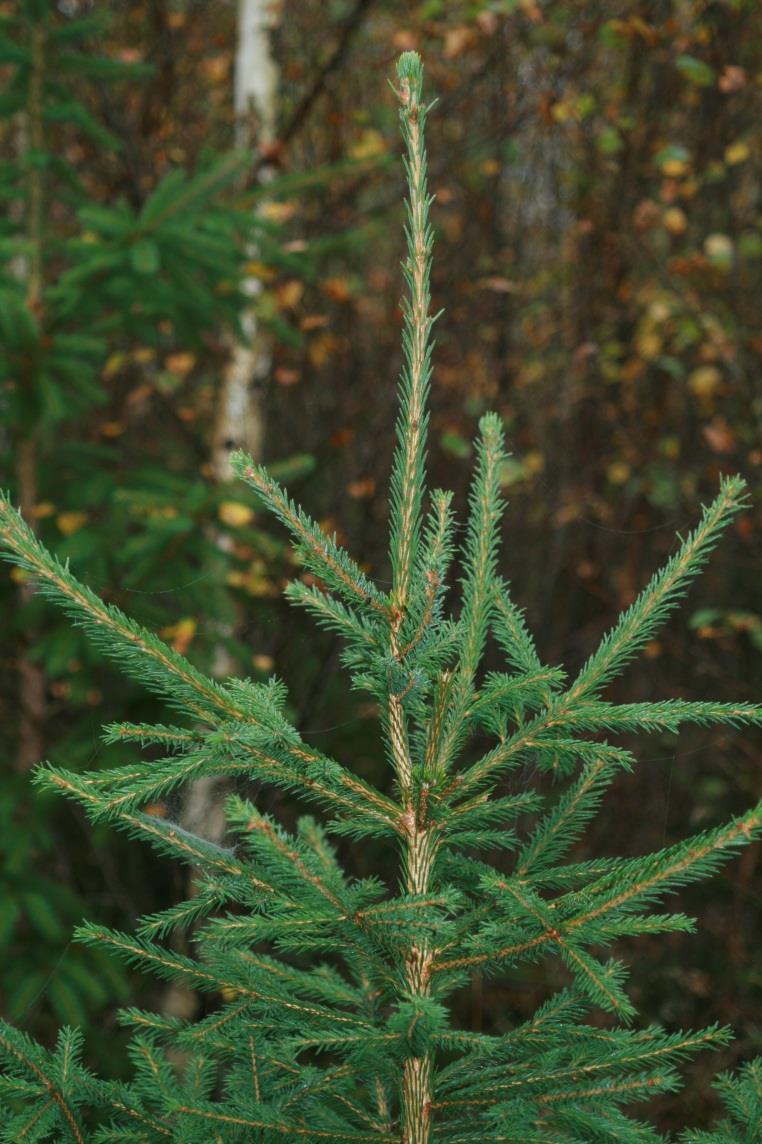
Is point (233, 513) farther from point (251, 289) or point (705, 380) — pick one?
point (705, 380)

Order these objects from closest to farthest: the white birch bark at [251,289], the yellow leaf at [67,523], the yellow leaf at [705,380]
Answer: the yellow leaf at [67,523]
the white birch bark at [251,289]
the yellow leaf at [705,380]

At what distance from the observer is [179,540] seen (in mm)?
3381

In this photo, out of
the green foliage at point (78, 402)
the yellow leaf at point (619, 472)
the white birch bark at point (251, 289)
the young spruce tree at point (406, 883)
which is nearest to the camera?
the young spruce tree at point (406, 883)

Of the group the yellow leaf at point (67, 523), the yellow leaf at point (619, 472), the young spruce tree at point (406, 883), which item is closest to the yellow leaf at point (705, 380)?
the yellow leaf at point (619, 472)

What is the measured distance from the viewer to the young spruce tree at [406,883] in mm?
1163

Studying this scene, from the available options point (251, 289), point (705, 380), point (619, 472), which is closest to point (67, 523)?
point (251, 289)

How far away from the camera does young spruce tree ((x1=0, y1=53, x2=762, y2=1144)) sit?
1163mm

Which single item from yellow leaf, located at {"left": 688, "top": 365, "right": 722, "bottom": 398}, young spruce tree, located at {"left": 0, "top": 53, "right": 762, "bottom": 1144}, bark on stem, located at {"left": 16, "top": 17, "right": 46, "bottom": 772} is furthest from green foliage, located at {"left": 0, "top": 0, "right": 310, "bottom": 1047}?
yellow leaf, located at {"left": 688, "top": 365, "right": 722, "bottom": 398}

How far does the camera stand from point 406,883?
4.42ft

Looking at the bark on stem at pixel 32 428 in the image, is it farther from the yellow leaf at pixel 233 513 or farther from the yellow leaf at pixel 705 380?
the yellow leaf at pixel 705 380

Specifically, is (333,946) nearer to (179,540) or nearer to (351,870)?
(179,540)

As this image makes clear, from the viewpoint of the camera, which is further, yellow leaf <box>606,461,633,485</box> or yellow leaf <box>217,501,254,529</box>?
yellow leaf <box>606,461,633,485</box>

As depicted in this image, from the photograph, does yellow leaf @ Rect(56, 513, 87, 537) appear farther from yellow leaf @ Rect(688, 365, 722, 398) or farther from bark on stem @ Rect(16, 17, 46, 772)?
yellow leaf @ Rect(688, 365, 722, 398)

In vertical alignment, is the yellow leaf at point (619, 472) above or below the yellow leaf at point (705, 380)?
below
